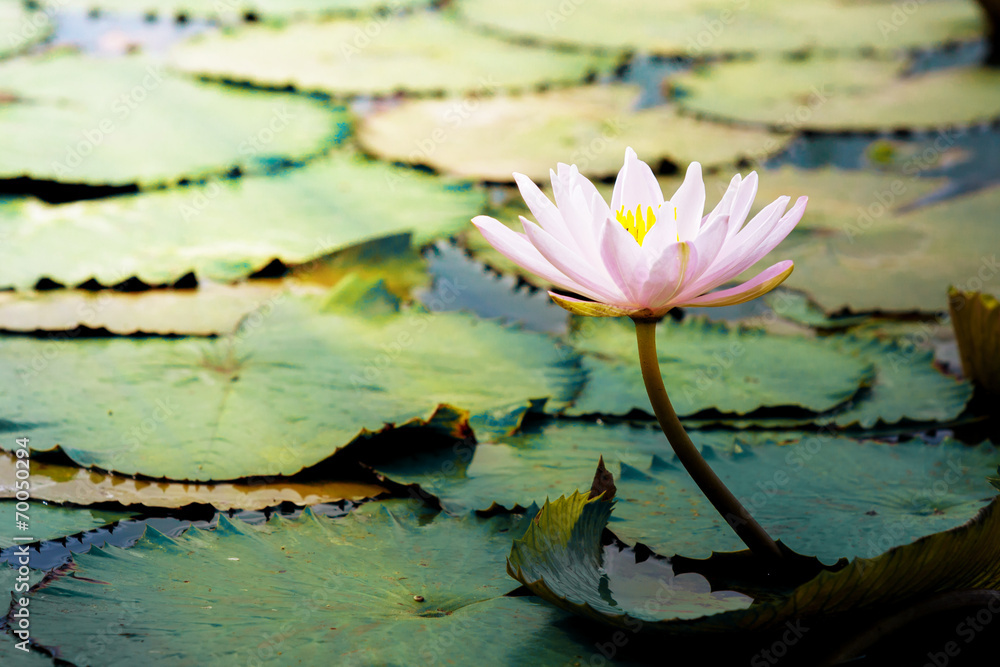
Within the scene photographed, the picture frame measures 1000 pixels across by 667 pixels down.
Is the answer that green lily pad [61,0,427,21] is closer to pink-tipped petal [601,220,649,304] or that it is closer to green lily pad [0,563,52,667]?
green lily pad [0,563,52,667]

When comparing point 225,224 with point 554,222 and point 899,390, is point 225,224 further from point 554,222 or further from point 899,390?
point 899,390

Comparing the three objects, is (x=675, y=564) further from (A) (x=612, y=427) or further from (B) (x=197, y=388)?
(B) (x=197, y=388)

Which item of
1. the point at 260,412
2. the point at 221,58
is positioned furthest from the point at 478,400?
the point at 221,58

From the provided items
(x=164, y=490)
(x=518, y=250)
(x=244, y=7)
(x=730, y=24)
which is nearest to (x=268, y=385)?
(x=164, y=490)

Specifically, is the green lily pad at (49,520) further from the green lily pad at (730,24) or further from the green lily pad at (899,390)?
the green lily pad at (730,24)

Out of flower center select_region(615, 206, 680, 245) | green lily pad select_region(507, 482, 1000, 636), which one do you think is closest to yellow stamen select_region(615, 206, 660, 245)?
flower center select_region(615, 206, 680, 245)

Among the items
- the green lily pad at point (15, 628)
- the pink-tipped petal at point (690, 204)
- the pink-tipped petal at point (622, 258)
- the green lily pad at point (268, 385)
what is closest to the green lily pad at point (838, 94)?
the green lily pad at point (268, 385)
